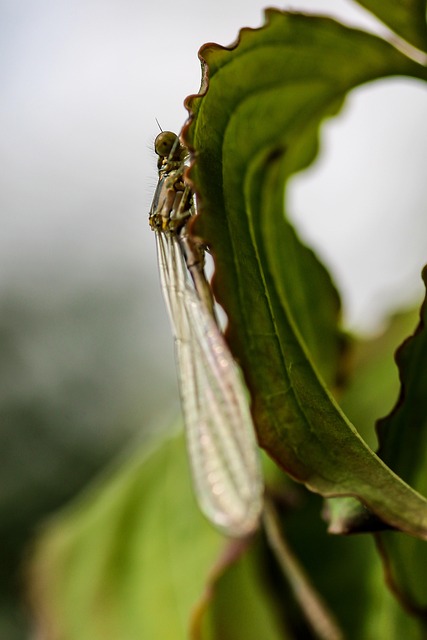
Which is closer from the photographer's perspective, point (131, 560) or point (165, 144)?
point (165, 144)

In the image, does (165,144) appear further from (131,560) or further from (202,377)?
(131,560)

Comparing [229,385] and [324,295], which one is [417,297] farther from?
[229,385]

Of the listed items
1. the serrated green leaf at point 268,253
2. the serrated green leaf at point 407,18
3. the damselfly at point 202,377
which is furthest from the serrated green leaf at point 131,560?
the serrated green leaf at point 407,18

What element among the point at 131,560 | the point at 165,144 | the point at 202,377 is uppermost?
the point at 165,144

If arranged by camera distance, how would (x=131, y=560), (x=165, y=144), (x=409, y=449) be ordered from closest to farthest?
(x=409, y=449), (x=165, y=144), (x=131, y=560)

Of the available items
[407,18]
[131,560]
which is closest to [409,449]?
[407,18]

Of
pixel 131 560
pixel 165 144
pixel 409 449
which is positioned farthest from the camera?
pixel 131 560

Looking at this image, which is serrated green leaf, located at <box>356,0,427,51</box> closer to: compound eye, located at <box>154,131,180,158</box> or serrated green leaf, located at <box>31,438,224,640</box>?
compound eye, located at <box>154,131,180,158</box>

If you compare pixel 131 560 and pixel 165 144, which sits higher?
pixel 165 144

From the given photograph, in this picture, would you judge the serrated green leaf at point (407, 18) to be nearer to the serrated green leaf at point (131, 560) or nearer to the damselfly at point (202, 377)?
the damselfly at point (202, 377)
